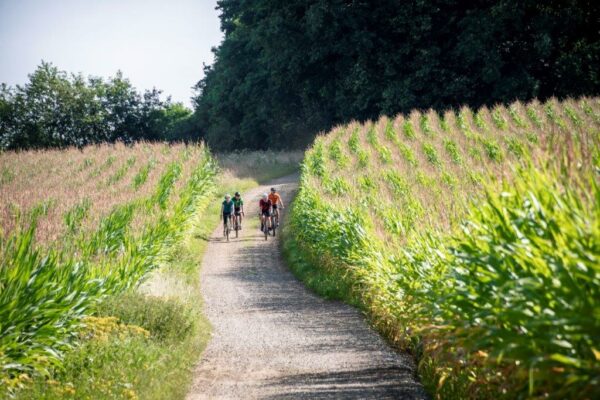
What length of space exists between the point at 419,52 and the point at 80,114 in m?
35.3

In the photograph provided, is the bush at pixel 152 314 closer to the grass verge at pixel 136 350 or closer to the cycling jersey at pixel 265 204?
the grass verge at pixel 136 350

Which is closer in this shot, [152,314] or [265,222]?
[152,314]

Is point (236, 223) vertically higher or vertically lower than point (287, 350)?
higher

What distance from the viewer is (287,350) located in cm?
1180

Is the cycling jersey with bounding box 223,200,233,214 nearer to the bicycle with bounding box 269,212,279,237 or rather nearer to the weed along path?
the bicycle with bounding box 269,212,279,237

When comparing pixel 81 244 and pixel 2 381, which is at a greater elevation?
pixel 81 244

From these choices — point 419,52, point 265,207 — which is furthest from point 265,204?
point 419,52

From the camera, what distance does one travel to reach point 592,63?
3888cm

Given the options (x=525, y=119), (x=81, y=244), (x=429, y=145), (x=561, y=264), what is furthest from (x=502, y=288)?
(x=525, y=119)

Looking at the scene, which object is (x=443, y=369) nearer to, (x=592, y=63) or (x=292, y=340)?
(x=292, y=340)

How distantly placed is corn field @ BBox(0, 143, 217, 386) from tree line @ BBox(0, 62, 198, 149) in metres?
31.6

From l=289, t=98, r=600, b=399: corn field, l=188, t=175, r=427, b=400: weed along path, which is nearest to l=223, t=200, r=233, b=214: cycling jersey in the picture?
l=188, t=175, r=427, b=400: weed along path

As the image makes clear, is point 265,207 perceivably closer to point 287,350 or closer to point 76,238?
point 76,238

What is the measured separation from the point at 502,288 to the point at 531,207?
1007 mm
